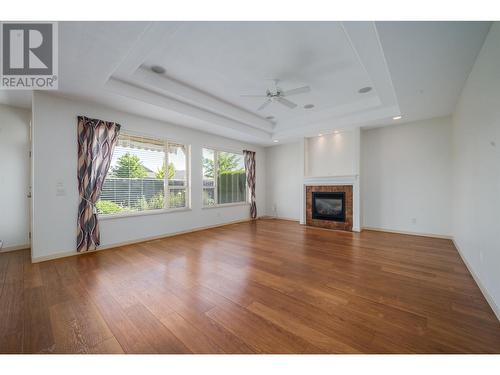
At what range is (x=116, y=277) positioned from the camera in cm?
256

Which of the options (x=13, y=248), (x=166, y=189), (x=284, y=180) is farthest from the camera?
(x=284, y=180)

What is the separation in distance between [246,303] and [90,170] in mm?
3579

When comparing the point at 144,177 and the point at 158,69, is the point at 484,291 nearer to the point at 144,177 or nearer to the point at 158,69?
the point at 158,69

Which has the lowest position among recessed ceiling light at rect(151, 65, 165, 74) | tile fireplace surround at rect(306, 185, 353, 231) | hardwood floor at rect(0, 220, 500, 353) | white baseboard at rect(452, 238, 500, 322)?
hardwood floor at rect(0, 220, 500, 353)

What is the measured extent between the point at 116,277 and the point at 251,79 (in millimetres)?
3580

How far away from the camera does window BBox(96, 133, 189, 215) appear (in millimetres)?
3938

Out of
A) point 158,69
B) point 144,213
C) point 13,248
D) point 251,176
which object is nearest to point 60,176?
point 144,213

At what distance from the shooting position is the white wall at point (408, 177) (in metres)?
4.34

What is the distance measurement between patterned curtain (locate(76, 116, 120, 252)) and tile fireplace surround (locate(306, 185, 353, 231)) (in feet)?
16.9

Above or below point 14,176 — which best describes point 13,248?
below

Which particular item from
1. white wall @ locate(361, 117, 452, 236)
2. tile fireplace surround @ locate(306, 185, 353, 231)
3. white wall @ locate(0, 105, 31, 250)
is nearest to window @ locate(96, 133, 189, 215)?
white wall @ locate(0, 105, 31, 250)

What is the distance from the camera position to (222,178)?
20.2 feet

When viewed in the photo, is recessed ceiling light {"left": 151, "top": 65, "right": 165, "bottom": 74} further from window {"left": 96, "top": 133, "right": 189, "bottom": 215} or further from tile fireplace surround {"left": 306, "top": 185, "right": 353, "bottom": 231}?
tile fireplace surround {"left": 306, "top": 185, "right": 353, "bottom": 231}
